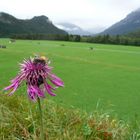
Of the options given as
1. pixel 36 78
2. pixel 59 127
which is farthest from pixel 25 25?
pixel 36 78

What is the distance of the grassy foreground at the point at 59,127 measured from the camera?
353cm

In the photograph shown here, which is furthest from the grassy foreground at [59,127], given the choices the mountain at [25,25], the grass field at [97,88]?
the mountain at [25,25]

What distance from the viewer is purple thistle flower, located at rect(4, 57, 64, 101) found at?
5.99 feet

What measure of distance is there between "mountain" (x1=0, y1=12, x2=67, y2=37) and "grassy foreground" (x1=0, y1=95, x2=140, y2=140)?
92068mm

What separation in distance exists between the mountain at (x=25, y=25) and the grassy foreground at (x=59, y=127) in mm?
92068

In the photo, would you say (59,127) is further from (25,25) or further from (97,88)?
(25,25)

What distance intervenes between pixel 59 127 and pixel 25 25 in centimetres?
10938

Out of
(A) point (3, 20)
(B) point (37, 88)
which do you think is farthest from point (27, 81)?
(A) point (3, 20)

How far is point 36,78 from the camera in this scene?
1.87m

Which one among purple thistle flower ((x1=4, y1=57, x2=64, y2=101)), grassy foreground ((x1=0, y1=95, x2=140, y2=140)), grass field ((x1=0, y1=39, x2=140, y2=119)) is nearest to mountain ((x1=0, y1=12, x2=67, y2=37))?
grass field ((x1=0, y1=39, x2=140, y2=119))

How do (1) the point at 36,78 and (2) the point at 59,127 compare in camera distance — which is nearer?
(1) the point at 36,78

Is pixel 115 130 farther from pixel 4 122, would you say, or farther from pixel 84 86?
pixel 84 86

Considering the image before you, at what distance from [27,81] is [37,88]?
65 mm

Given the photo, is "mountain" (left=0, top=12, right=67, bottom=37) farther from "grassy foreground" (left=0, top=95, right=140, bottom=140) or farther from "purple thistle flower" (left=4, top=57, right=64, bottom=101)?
"purple thistle flower" (left=4, top=57, right=64, bottom=101)
